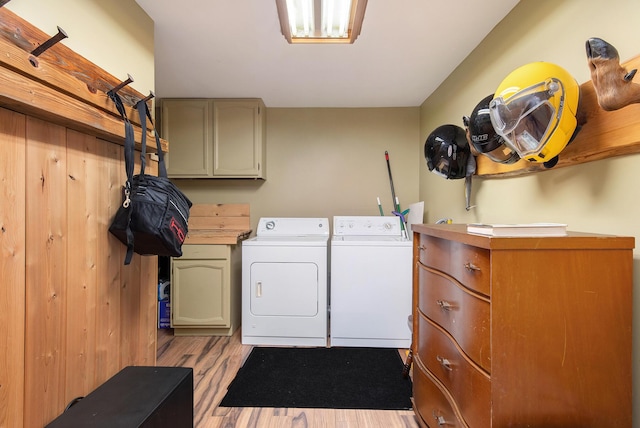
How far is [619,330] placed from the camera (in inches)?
32.8

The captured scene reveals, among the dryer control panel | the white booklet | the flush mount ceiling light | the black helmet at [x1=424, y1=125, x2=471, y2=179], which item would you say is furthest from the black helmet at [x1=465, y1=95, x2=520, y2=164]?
the dryer control panel

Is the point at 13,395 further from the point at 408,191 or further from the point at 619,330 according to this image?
the point at 408,191

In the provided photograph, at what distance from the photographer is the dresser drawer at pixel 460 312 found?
89cm

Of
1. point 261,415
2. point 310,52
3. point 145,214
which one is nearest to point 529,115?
point 310,52

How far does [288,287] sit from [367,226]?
95cm

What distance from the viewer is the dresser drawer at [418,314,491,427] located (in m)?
0.88

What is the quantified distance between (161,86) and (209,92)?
39cm

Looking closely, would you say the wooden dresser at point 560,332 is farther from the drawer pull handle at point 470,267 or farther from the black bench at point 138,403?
the black bench at point 138,403

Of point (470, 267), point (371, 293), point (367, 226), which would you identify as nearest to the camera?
point (470, 267)

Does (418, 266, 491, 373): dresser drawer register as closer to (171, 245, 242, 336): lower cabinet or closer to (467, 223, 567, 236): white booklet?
(467, 223, 567, 236): white booklet

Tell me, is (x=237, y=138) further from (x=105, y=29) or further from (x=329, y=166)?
(x=105, y=29)

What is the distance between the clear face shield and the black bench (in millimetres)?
1635

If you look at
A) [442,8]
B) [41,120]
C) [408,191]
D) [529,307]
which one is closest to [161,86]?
[41,120]

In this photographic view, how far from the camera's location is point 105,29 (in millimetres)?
1273
